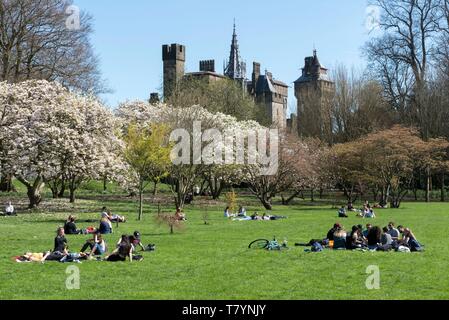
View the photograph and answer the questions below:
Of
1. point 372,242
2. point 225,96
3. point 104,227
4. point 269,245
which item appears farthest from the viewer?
point 225,96

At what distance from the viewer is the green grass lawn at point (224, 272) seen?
A: 14.3 meters

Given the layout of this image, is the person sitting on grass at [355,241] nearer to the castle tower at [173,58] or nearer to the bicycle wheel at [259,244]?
the bicycle wheel at [259,244]

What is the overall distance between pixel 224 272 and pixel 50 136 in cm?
2660

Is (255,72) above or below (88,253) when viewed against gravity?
above

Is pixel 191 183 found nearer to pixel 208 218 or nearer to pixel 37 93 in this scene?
pixel 208 218

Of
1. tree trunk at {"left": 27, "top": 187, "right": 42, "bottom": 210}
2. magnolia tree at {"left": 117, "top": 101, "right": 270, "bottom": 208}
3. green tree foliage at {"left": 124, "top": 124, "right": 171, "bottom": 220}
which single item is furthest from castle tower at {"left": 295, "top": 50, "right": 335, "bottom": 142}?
tree trunk at {"left": 27, "top": 187, "right": 42, "bottom": 210}

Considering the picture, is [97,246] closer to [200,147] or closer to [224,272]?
[224,272]

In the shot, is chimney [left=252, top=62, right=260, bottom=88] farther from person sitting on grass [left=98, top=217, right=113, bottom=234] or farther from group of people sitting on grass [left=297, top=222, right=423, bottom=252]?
group of people sitting on grass [left=297, top=222, right=423, bottom=252]

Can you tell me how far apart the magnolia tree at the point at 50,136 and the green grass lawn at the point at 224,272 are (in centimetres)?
1329

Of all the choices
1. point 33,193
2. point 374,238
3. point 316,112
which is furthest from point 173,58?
point 374,238

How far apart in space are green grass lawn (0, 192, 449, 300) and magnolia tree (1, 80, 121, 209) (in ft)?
43.6

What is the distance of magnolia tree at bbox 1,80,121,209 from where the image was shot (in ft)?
133

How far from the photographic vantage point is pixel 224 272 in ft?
56.3

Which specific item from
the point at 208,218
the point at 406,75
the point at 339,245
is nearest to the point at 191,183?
the point at 208,218
